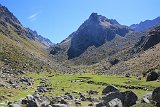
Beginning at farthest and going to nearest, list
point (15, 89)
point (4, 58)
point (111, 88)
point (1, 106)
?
point (4, 58)
point (15, 89)
point (111, 88)
point (1, 106)

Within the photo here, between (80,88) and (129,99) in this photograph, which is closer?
(129,99)

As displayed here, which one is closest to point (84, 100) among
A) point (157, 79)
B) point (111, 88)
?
point (111, 88)

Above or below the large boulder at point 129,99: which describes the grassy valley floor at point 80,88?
above

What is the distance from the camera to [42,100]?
221 feet

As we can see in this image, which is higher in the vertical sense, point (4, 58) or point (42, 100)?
point (4, 58)

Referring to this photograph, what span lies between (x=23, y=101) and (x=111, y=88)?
1227 inches

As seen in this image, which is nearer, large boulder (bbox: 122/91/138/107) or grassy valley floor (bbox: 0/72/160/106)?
→ large boulder (bbox: 122/91/138/107)

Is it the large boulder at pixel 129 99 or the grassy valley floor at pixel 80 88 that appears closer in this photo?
the large boulder at pixel 129 99

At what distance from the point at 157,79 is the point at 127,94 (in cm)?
6828

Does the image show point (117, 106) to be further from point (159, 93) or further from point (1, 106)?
point (1, 106)

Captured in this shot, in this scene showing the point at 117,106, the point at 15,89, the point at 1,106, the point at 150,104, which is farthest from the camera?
the point at 15,89

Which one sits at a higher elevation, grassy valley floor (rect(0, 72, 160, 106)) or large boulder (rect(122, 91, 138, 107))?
grassy valley floor (rect(0, 72, 160, 106))

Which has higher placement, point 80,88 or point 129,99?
point 80,88

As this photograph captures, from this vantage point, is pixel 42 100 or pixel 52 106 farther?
pixel 42 100
